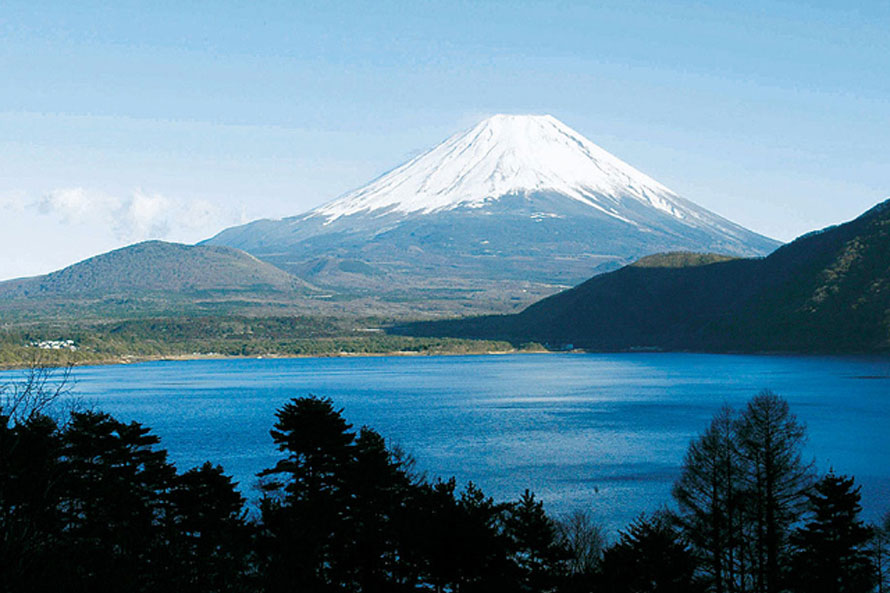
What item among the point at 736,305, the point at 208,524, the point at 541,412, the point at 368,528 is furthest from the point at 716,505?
the point at 736,305

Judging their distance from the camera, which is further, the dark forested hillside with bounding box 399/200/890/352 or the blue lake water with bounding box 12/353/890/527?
the dark forested hillside with bounding box 399/200/890/352

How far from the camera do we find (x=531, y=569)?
1390cm

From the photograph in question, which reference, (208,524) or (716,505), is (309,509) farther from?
(716,505)

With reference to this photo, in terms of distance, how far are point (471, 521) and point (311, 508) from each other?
334 cm

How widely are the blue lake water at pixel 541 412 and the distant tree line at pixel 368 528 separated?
343 inches

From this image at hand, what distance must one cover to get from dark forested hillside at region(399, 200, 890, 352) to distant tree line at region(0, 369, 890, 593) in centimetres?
8405

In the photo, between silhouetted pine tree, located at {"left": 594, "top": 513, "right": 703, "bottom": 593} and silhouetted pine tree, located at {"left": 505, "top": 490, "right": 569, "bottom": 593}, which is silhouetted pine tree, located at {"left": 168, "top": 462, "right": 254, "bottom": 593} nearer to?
silhouetted pine tree, located at {"left": 505, "top": 490, "right": 569, "bottom": 593}

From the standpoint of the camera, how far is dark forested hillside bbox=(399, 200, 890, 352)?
332 feet

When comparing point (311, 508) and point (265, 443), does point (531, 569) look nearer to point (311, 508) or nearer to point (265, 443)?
point (311, 508)

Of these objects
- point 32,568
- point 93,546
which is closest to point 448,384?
point 93,546

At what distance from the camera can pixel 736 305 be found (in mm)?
122562

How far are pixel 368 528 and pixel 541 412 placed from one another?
42.4 metres

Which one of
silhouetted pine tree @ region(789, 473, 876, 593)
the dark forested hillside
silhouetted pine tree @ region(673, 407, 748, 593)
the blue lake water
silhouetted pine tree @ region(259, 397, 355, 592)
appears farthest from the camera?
the dark forested hillside

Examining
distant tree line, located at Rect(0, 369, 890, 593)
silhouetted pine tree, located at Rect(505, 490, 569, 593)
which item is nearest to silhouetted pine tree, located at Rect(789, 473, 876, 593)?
distant tree line, located at Rect(0, 369, 890, 593)
